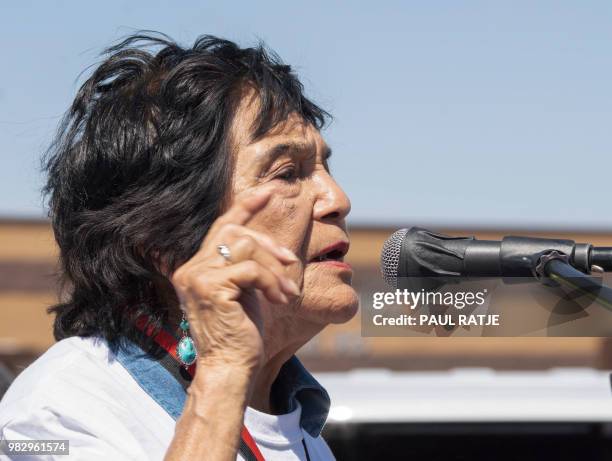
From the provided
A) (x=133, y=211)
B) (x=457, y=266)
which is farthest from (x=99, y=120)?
(x=457, y=266)

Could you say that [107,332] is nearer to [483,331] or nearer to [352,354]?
[483,331]

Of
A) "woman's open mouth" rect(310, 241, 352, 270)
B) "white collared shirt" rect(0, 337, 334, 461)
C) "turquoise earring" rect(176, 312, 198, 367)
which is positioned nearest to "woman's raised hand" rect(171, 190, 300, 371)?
"white collared shirt" rect(0, 337, 334, 461)

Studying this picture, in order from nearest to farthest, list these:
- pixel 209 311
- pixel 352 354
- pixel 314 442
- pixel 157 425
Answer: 1. pixel 209 311
2. pixel 157 425
3. pixel 314 442
4. pixel 352 354

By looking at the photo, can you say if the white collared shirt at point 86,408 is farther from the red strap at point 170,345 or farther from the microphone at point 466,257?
the microphone at point 466,257

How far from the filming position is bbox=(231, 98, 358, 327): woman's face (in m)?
2.47

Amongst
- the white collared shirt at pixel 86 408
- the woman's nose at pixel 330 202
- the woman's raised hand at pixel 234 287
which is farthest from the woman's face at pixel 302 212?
the woman's raised hand at pixel 234 287

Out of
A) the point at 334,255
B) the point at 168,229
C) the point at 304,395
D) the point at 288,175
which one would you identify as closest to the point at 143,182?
the point at 168,229

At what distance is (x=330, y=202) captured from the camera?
2561 millimetres

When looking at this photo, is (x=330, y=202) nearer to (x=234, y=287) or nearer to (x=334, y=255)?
(x=334, y=255)

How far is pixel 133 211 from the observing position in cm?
247

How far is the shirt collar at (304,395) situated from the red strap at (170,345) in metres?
0.32

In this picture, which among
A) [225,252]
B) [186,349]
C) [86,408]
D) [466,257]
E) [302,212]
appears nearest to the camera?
[225,252]

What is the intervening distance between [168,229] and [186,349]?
11.1 inches

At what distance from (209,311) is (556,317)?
0.87 metres
